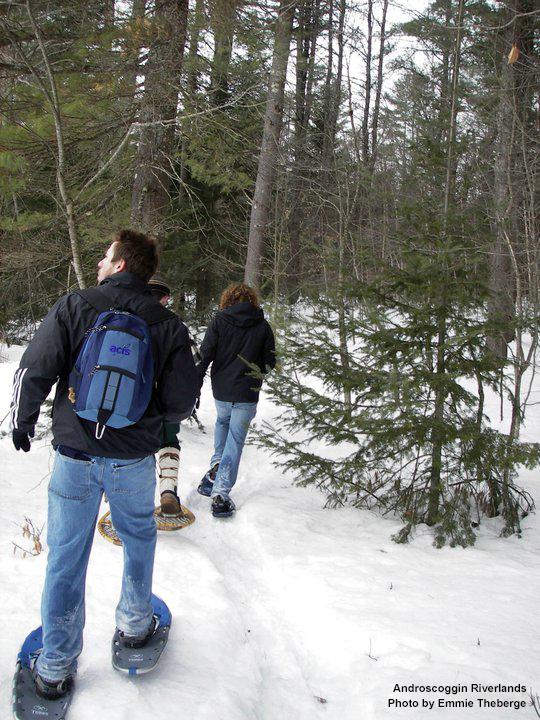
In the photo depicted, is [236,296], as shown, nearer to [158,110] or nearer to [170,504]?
[170,504]

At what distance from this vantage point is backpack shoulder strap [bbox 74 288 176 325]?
8.07ft

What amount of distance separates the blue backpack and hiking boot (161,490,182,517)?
7.95 ft

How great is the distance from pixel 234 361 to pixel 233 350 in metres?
0.12

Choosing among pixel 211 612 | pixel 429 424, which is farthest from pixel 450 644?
pixel 429 424

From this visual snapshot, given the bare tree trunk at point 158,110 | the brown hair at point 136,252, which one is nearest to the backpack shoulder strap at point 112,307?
the brown hair at point 136,252

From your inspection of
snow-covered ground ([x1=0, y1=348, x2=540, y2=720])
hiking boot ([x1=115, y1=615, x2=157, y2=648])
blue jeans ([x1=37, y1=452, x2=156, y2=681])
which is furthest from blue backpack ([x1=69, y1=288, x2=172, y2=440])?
snow-covered ground ([x1=0, y1=348, x2=540, y2=720])

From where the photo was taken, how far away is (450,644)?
3084mm

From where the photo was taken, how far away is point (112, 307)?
→ 8.12 feet

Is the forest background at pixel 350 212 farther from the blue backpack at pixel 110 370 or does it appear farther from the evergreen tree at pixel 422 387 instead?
the blue backpack at pixel 110 370

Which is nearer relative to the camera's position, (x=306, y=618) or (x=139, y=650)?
(x=139, y=650)

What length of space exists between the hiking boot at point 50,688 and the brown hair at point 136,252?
76.0 inches

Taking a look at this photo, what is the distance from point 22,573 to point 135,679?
52.8 inches

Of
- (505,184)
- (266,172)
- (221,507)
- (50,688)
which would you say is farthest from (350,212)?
(50,688)

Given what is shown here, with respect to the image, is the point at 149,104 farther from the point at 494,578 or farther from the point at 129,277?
the point at 494,578
